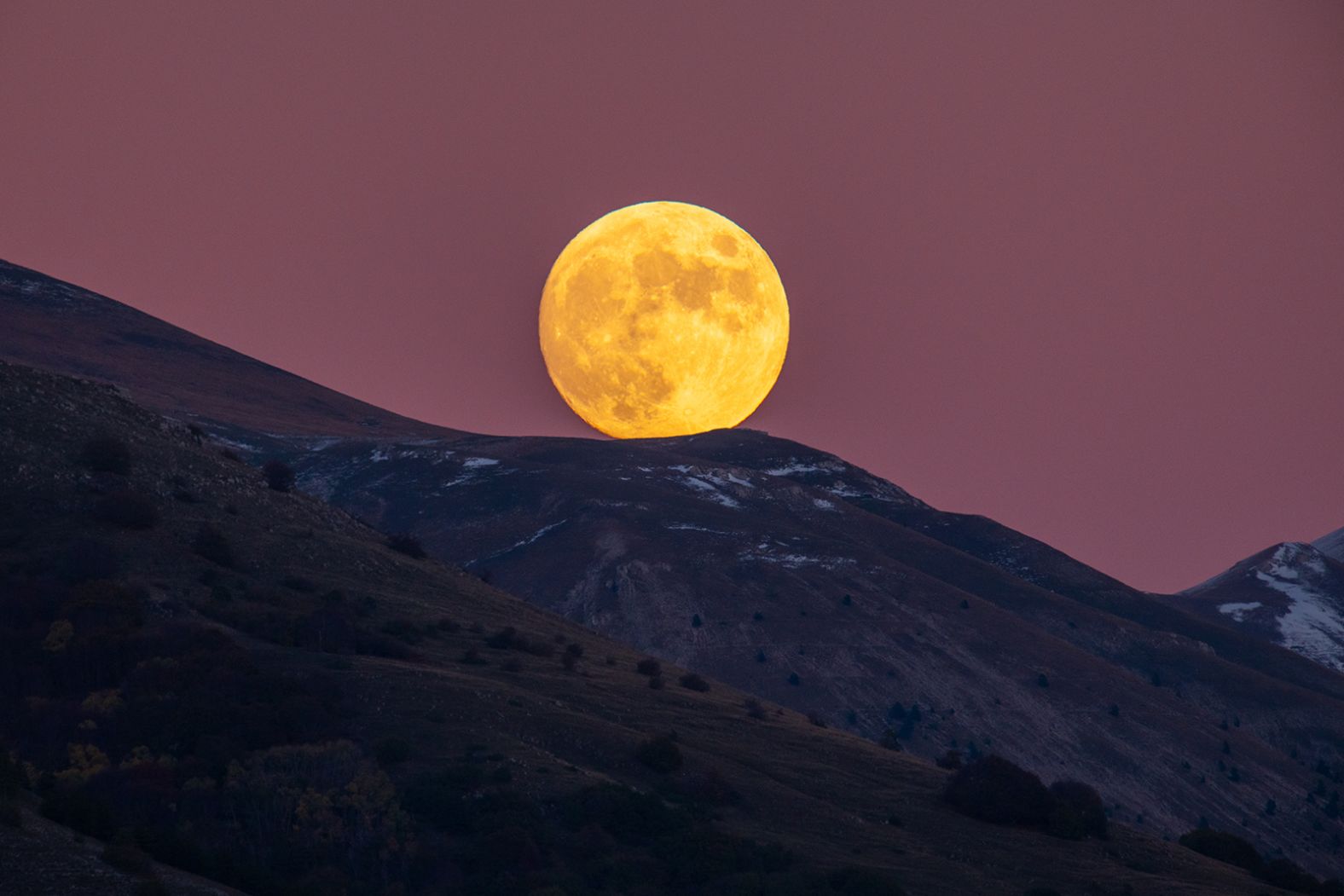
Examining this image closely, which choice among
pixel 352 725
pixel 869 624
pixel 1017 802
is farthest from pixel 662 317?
pixel 352 725

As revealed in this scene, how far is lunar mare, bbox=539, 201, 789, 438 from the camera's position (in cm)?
13738

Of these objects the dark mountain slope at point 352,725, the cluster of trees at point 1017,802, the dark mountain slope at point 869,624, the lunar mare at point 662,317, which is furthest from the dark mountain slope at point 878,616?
the cluster of trees at point 1017,802

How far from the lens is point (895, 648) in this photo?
13225cm

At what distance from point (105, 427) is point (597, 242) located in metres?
61.4

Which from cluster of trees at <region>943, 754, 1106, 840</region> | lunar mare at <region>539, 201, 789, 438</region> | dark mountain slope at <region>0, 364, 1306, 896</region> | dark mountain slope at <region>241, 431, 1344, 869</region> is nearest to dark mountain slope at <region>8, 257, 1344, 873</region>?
dark mountain slope at <region>241, 431, 1344, 869</region>

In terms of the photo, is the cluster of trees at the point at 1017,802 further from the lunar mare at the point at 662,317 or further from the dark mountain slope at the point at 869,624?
the lunar mare at the point at 662,317

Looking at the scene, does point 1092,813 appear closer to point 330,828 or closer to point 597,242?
point 330,828

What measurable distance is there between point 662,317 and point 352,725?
3115 inches

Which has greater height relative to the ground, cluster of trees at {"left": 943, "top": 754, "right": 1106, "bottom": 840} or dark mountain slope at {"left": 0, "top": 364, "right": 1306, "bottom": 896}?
cluster of trees at {"left": 943, "top": 754, "right": 1106, "bottom": 840}

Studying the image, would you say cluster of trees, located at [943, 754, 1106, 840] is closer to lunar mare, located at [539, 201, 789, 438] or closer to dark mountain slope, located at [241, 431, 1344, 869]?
dark mountain slope, located at [241, 431, 1344, 869]

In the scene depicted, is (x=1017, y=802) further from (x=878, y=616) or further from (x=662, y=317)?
(x=662, y=317)

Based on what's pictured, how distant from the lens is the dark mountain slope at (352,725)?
55.1 meters

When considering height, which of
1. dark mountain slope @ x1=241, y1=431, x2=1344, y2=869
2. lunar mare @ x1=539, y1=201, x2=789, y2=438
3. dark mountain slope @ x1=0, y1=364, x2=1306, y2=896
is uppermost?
lunar mare @ x1=539, y1=201, x2=789, y2=438

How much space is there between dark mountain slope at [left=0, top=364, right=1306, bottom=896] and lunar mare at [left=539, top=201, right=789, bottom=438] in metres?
54.4
